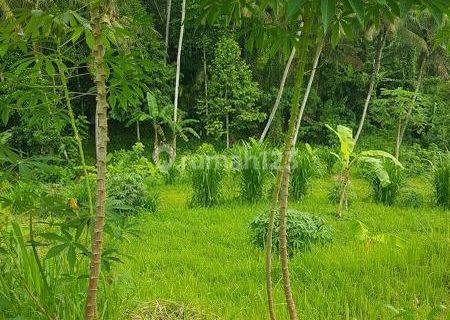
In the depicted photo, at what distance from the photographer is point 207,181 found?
6875 mm

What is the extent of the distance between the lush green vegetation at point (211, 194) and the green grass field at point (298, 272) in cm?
2

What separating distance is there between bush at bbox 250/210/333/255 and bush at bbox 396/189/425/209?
Result: 242 cm

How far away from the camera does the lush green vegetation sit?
5.65 feet

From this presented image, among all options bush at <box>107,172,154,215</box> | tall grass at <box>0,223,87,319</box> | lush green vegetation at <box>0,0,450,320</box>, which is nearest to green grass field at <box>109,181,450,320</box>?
lush green vegetation at <box>0,0,450,320</box>

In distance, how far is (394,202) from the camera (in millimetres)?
7121

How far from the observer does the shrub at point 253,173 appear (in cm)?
694

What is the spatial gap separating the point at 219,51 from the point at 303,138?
392cm

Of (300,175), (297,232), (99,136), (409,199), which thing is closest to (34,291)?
(99,136)

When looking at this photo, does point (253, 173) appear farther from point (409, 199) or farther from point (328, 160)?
point (328, 160)

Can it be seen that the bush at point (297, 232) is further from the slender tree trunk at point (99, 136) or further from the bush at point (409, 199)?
the slender tree trunk at point (99, 136)

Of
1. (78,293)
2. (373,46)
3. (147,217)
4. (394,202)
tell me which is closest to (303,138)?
(373,46)

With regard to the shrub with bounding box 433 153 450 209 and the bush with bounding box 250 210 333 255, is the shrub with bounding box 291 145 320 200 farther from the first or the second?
the bush with bounding box 250 210 333 255

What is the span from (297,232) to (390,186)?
113 inches

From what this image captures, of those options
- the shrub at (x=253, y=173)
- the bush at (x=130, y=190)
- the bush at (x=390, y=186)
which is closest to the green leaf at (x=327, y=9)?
the bush at (x=130, y=190)
